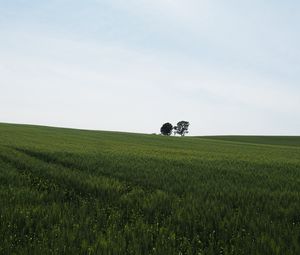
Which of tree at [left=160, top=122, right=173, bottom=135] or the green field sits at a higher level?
tree at [left=160, top=122, right=173, bottom=135]

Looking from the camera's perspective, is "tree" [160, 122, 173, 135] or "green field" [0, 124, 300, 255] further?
"tree" [160, 122, 173, 135]

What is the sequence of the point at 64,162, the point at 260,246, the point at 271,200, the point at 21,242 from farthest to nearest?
the point at 64,162
the point at 271,200
the point at 21,242
the point at 260,246

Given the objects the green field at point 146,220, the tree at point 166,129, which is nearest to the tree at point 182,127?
the tree at point 166,129

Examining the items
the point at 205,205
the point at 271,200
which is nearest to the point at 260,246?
the point at 205,205

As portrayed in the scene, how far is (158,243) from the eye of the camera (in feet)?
17.2

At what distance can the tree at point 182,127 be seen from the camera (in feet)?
584

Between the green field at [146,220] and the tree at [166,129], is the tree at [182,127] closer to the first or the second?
the tree at [166,129]

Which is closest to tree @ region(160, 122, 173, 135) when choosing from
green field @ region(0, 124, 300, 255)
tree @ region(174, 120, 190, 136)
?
tree @ region(174, 120, 190, 136)

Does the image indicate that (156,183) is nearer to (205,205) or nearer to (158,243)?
(205,205)

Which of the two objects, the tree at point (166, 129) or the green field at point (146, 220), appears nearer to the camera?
the green field at point (146, 220)

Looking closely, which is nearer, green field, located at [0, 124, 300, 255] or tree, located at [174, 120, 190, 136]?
green field, located at [0, 124, 300, 255]

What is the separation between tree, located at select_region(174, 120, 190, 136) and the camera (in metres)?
178

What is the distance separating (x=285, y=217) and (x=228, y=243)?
193cm

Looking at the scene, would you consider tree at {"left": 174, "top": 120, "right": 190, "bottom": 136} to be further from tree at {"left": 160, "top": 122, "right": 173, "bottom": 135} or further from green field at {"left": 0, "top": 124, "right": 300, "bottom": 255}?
green field at {"left": 0, "top": 124, "right": 300, "bottom": 255}
